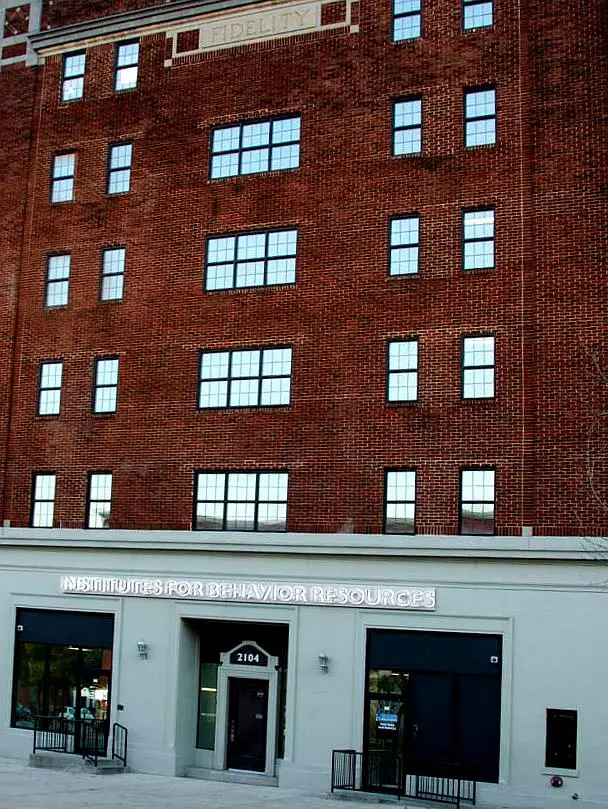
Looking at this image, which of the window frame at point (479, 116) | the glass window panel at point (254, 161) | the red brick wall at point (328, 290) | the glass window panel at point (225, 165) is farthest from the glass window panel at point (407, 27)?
the glass window panel at point (225, 165)

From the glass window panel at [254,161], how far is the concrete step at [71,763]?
1719 cm

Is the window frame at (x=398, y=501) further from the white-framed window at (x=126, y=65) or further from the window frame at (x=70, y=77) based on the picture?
the window frame at (x=70, y=77)

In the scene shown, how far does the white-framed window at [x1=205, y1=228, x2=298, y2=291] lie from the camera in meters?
33.6

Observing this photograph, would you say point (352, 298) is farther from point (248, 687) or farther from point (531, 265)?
point (248, 687)

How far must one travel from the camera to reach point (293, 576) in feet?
104

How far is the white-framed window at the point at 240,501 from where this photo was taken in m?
32.5

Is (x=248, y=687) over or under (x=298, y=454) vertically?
under

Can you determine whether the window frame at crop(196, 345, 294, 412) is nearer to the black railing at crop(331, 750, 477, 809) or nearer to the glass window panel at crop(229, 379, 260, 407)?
the glass window panel at crop(229, 379, 260, 407)

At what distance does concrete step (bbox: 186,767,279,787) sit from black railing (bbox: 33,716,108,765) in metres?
2.68

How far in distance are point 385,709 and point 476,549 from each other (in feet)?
15.9

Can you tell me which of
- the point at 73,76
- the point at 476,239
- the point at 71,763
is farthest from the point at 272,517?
the point at 73,76

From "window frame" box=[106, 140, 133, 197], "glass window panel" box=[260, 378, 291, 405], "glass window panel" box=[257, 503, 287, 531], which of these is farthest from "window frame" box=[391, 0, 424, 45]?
"glass window panel" box=[257, 503, 287, 531]

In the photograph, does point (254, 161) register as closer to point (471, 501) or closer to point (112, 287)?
point (112, 287)

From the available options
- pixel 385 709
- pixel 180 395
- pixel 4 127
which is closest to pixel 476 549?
pixel 385 709
